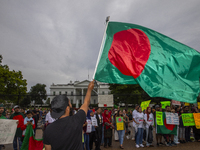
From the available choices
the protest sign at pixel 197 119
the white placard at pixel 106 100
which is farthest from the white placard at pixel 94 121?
the protest sign at pixel 197 119

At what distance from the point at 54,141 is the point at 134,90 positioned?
38.4m

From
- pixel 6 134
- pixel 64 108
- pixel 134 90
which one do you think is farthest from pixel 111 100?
pixel 134 90

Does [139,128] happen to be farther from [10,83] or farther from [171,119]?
[10,83]

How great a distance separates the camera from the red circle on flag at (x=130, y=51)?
4476 mm

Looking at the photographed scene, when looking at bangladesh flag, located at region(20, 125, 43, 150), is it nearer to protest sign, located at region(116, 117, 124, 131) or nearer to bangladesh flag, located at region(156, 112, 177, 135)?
protest sign, located at region(116, 117, 124, 131)

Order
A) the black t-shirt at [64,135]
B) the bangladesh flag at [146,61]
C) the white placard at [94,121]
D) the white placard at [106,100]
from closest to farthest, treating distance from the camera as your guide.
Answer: the black t-shirt at [64,135]
the bangladesh flag at [146,61]
the white placard at [94,121]
the white placard at [106,100]

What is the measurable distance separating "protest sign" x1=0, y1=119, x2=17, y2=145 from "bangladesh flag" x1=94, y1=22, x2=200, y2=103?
13.6 ft

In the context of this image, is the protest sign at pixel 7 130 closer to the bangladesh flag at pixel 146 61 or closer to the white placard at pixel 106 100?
the bangladesh flag at pixel 146 61

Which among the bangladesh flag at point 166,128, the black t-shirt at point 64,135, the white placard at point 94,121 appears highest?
the black t-shirt at point 64,135

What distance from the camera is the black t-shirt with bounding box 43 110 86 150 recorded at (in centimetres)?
170

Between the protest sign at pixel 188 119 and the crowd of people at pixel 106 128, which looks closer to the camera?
the crowd of people at pixel 106 128

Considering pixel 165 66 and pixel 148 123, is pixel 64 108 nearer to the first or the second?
pixel 165 66

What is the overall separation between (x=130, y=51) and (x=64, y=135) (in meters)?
3.52

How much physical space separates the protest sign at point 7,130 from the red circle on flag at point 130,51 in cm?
460
